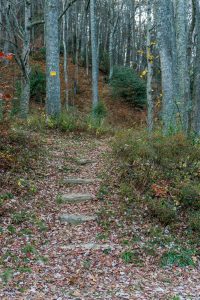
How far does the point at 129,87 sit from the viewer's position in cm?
2392

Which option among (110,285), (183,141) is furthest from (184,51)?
A: (110,285)

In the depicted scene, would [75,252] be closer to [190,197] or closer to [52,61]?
[190,197]

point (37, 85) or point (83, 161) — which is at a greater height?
point (37, 85)

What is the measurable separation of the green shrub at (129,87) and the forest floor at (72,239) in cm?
1598

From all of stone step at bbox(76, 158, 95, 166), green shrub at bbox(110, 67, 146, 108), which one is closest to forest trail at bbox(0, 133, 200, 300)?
stone step at bbox(76, 158, 95, 166)

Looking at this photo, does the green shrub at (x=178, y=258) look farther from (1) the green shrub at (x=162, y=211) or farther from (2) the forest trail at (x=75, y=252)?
(1) the green shrub at (x=162, y=211)

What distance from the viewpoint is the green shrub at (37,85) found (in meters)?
21.4

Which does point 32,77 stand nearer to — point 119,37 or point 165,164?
point 165,164

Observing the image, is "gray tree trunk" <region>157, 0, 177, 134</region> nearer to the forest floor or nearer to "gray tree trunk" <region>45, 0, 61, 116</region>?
the forest floor

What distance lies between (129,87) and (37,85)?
6257 mm

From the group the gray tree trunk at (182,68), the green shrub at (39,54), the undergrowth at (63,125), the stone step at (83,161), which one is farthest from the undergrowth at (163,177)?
the green shrub at (39,54)

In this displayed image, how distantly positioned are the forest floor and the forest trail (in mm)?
12

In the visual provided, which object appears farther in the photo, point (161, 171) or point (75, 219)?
point (161, 171)

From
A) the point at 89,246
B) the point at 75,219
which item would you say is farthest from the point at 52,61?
the point at 89,246
